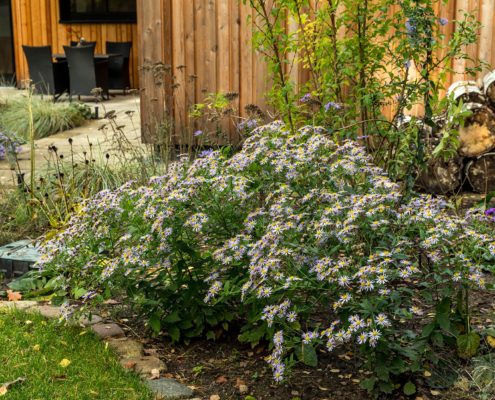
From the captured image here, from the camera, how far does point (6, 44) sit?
17047mm

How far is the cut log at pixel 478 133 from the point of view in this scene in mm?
6078

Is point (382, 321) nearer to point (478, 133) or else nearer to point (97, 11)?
point (478, 133)

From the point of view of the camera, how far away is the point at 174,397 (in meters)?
3.14

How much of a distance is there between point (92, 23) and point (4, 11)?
209 centimetres

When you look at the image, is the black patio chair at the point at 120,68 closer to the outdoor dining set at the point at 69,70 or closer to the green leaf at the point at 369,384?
the outdoor dining set at the point at 69,70

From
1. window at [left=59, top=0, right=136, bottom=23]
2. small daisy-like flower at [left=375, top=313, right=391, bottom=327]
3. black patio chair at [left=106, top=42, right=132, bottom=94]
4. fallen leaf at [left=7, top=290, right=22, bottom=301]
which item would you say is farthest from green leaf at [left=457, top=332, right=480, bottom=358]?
window at [left=59, top=0, right=136, bottom=23]

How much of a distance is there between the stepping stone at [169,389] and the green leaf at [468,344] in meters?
1.09

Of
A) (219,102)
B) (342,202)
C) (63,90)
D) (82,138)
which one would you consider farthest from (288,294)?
(63,90)

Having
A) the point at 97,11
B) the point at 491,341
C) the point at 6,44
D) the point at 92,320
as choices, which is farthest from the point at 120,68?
the point at 491,341

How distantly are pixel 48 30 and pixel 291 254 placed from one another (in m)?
14.6

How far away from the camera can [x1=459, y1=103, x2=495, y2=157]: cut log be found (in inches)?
239

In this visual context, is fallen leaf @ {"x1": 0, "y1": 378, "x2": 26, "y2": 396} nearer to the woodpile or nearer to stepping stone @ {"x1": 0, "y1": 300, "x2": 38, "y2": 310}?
stepping stone @ {"x1": 0, "y1": 300, "x2": 38, "y2": 310}

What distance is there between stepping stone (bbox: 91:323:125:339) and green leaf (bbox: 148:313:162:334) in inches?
8.8

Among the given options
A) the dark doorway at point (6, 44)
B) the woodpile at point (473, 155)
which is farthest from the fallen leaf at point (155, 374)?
the dark doorway at point (6, 44)
